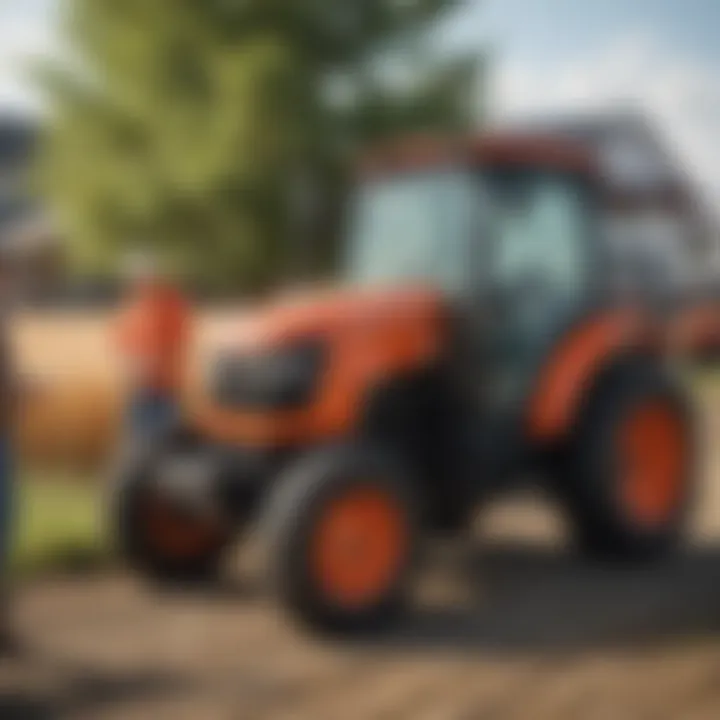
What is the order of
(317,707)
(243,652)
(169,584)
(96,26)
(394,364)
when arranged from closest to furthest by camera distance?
1. (317,707)
2. (243,652)
3. (394,364)
4. (169,584)
5. (96,26)

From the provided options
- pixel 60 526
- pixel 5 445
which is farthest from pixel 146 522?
pixel 5 445

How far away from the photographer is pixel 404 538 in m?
2.99

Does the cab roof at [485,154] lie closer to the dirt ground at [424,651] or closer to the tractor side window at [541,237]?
the tractor side window at [541,237]

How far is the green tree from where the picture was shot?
129 inches

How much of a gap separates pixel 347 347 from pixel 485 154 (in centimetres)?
47

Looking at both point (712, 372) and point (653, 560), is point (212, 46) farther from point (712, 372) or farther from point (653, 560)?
point (712, 372)

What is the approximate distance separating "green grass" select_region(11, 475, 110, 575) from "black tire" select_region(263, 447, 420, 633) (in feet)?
2.27

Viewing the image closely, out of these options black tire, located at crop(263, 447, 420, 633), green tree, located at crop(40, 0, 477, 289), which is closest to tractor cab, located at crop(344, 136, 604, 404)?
green tree, located at crop(40, 0, 477, 289)

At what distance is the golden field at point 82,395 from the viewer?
3520mm

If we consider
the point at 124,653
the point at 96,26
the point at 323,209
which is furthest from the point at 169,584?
the point at 96,26

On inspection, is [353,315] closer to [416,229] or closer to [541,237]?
[416,229]

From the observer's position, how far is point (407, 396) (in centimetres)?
320

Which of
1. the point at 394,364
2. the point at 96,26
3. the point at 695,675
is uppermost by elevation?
the point at 96,26

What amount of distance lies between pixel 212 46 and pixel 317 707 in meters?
1.57
